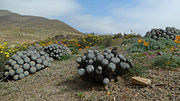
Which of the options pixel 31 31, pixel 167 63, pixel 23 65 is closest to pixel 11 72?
pixel 23 65

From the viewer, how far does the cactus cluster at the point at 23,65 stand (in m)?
4.20

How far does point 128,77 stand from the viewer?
2990 millimetres

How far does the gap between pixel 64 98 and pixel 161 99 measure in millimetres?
1658

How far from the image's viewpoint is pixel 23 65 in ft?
14.3

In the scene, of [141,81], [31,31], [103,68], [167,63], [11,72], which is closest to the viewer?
[141,81]

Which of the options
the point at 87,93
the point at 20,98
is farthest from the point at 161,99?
the point at 20,98

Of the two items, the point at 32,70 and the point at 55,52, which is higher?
the point at 55,52

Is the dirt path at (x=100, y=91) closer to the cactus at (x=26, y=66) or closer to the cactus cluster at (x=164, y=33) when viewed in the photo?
the cactus at (x=26, y=66)

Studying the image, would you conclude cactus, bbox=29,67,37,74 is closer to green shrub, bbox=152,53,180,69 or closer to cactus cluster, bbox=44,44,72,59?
cactus cluster, bbox=44,44,72,59

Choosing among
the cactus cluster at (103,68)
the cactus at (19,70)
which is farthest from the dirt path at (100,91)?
the cactus at (19,70)

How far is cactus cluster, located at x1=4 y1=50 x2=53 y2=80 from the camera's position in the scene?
420cm

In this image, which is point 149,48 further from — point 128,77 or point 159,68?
point 128,77

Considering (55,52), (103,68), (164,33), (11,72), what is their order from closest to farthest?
1. (103,68)
2. (11,72)
3. (55,52)
4. (164,33)

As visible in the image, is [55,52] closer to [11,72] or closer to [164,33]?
[11,72]
